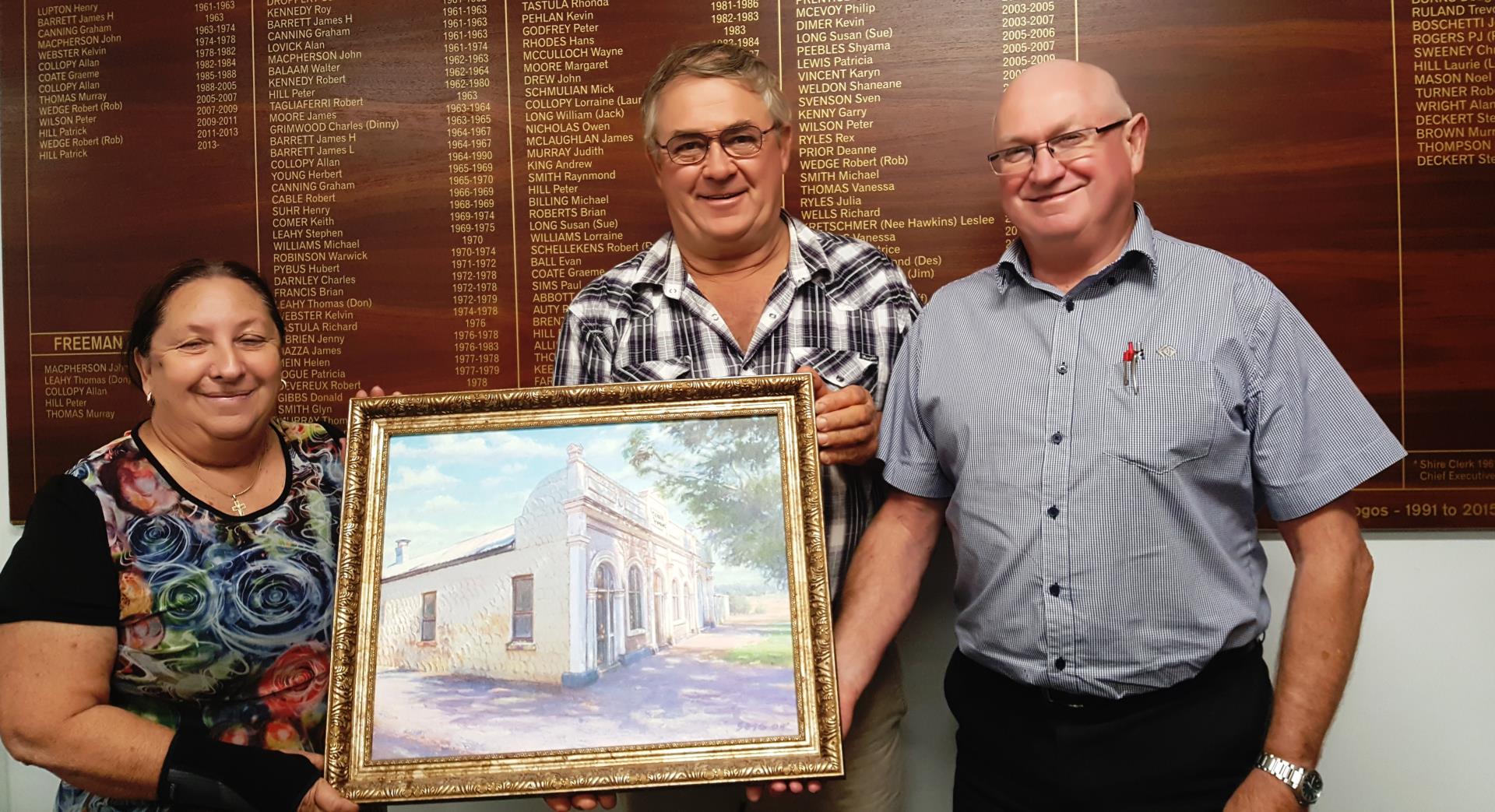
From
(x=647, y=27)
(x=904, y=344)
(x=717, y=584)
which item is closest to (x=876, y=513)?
(x=904, y=344)

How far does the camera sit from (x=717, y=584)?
1.81 m

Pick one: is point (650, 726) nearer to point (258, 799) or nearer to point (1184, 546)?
point (258, 799)

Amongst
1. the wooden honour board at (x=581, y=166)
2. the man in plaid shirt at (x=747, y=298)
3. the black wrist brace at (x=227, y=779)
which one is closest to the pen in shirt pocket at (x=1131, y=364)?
the man in plaid shirt at (x=747, y=298)

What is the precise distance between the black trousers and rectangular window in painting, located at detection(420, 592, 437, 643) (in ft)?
4.12

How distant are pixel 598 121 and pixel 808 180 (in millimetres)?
686

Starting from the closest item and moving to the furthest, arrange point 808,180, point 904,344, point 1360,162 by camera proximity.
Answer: point 904,344 < point 1360,162 < point 808,180

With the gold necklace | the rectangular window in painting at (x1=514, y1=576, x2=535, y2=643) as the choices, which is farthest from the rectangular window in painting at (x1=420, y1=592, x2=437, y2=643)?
the gold necklace

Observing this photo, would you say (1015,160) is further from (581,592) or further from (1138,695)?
(581,592)

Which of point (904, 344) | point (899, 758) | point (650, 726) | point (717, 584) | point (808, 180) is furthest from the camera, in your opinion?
point (808, 180)

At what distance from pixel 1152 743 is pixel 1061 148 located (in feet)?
4.14

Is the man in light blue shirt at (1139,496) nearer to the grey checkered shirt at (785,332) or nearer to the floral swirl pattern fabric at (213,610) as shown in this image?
the grey checkered shirt at (785,332)

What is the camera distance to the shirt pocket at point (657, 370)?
2191 millimetres

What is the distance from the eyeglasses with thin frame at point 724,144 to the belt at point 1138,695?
138 cm

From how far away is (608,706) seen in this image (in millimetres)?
1713
